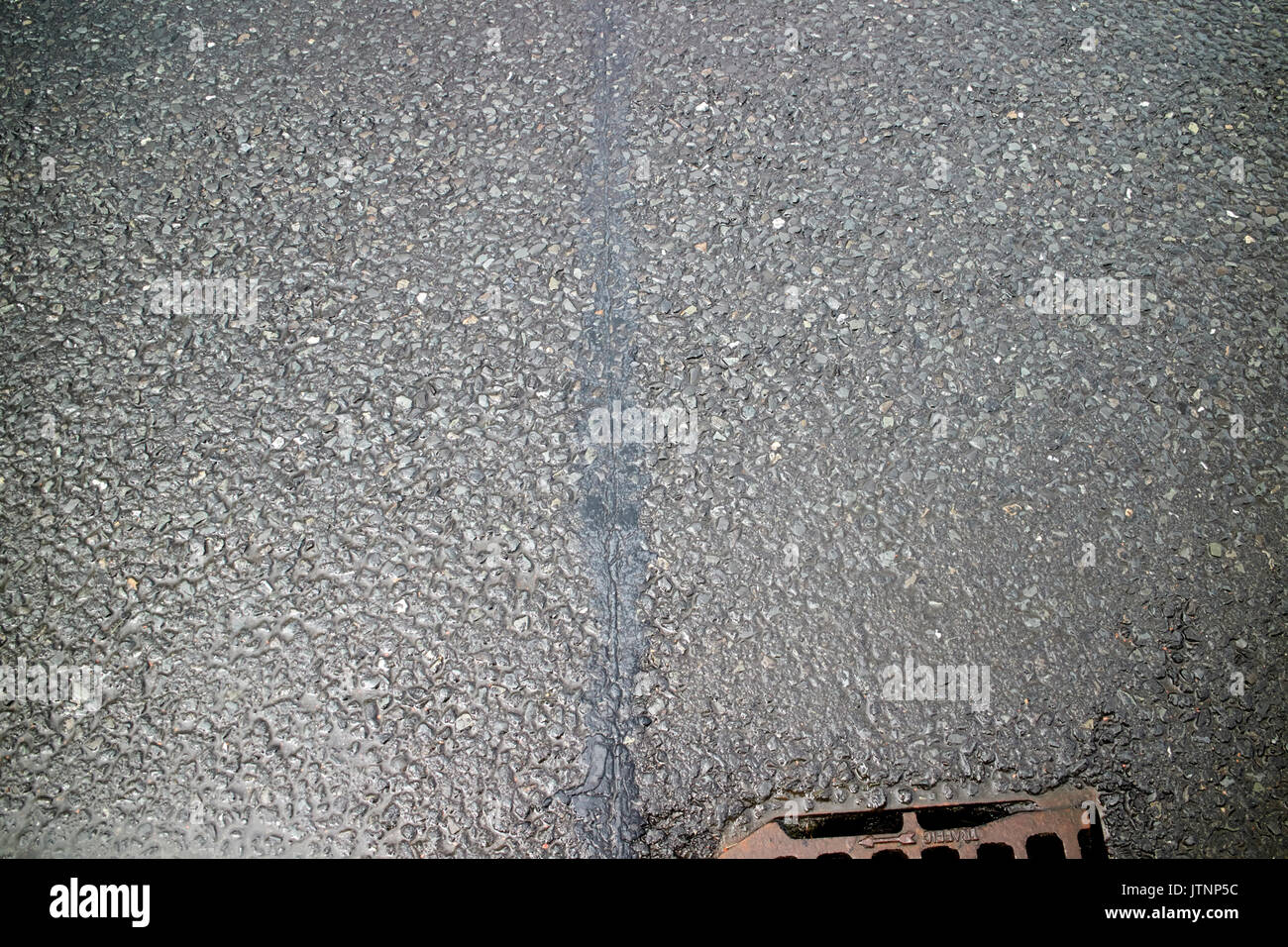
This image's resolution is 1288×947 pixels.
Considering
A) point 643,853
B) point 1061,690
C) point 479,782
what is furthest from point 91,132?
point 1061,690

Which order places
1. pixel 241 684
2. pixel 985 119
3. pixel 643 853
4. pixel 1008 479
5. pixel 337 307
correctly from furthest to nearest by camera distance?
pixel 985 119 → pixel 337 307 → pixel 1008 479 → pixel 241 684 → pixel 643 853

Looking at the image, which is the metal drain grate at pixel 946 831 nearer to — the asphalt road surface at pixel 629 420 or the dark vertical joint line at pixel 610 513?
the asphalt road surface at pixel 629 420

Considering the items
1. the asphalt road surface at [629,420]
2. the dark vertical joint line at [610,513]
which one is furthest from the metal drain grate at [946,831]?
the dark vertical joint line at [610,513]

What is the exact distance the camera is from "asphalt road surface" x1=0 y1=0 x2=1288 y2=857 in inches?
73.8

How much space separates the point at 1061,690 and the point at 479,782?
4.07 feet

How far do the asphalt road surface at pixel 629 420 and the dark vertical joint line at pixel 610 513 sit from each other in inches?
0.4

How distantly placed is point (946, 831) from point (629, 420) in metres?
1.14

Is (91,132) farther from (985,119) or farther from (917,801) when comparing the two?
(917,801)

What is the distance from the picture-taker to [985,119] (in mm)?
2752

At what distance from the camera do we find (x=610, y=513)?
213 cm

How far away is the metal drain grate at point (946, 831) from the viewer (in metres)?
1.81

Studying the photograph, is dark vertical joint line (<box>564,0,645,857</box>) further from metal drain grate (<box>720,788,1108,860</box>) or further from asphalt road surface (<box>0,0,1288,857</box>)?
metal drain grate (<box>720,788,1108,860</box>)

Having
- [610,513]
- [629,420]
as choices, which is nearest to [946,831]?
[610,513]

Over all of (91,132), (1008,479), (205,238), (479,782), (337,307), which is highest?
(91,132)
